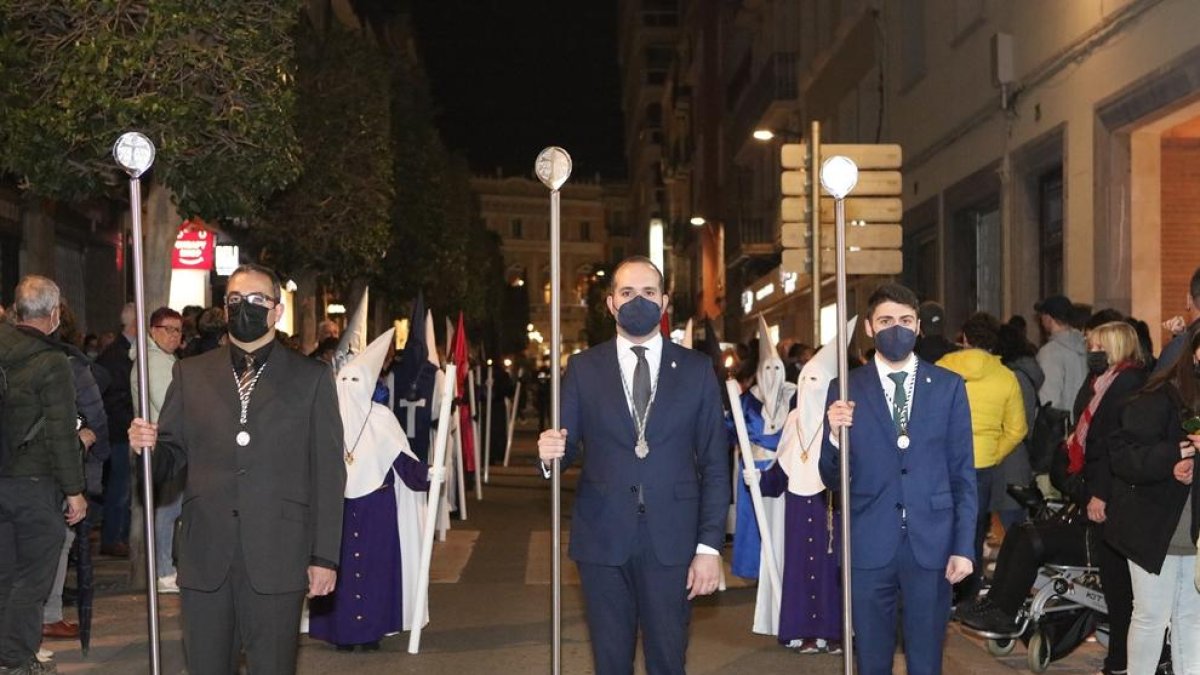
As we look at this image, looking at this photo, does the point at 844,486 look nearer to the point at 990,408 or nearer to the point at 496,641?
the point at 990,408

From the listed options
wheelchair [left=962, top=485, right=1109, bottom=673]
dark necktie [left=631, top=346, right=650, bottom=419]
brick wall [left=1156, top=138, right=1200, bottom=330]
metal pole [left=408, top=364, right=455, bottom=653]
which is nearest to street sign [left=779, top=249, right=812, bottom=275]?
brick wall [left=1156, top=138, right=1200, bottom=330]

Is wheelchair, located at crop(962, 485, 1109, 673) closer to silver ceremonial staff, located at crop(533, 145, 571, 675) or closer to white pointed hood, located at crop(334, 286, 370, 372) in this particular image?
silver ceremonial staff, located at crop(533, 145, 571, 675)

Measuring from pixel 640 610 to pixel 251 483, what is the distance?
1568 millimetres

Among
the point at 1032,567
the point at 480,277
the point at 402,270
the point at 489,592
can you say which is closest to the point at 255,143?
the point at 489,592

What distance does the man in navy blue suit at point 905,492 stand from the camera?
22.7ft

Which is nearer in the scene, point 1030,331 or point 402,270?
point 1030,331

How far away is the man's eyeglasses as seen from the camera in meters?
6.48

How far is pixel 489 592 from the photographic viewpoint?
13.7 metres

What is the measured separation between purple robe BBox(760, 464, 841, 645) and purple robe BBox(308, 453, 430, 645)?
2294 millimetres

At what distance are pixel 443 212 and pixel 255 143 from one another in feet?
86.8

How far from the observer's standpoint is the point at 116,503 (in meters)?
15.8

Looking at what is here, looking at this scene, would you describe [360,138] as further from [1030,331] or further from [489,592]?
[489,592]

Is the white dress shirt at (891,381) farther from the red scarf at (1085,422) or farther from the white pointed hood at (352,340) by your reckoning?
the white pointed hood at (352,340)

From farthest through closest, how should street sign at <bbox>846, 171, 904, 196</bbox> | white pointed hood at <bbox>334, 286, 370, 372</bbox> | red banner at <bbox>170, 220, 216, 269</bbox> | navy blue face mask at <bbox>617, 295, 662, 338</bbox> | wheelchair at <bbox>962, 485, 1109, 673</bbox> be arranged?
red banner at <bbox>170, 220, 216, 269</bbox>
street sign at <bbox>846, 171, 904, 196</bbox>
white pointed hood at <bbox>334, 286, 370, 372</bbox>
wheelchair at <bbox>962, 485, 1109, 673</bbox>
navy blue face mask at <bbox>617, 295, 662, 338</bbox>
